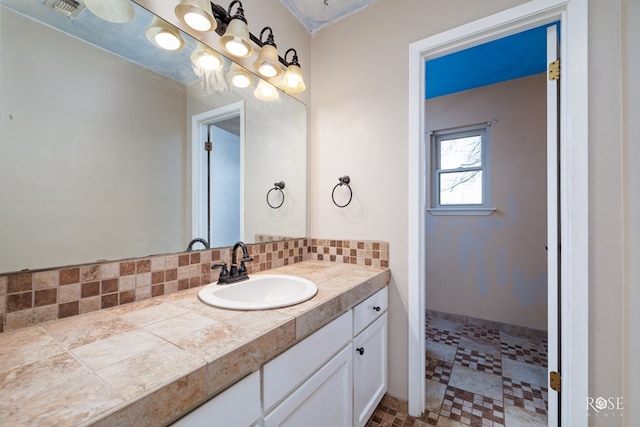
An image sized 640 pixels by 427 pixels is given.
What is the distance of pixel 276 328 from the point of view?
0.73m

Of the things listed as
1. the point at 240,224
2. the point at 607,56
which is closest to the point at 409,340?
the point at 240,224

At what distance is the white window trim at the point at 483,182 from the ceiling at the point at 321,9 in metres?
1.66

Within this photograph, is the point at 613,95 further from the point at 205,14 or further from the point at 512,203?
the point at 205,14

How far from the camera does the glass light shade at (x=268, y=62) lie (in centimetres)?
135

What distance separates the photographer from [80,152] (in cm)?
86

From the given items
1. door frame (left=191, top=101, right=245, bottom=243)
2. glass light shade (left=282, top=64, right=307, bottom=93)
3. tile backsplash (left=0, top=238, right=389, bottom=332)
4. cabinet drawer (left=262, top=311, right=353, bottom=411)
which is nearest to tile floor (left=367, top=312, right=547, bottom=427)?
cabinet drawer (left=262, top=311, right=353, bottom=411)

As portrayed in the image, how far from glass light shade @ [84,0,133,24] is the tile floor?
2.15 m

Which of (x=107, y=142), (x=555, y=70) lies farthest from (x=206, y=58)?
(x=555, y=70)

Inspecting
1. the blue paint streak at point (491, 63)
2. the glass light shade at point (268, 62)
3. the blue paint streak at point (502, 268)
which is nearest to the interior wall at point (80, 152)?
the glass light shade at point (268, 62)

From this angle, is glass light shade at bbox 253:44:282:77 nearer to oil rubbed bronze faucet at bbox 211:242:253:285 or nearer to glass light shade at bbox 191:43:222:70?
glass light shade at bbox 191:43:222:70

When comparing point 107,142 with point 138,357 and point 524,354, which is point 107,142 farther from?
point 524,354

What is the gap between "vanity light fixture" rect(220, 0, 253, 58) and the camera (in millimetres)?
1162

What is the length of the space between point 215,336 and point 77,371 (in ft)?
0.89

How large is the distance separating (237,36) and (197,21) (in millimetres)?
170
